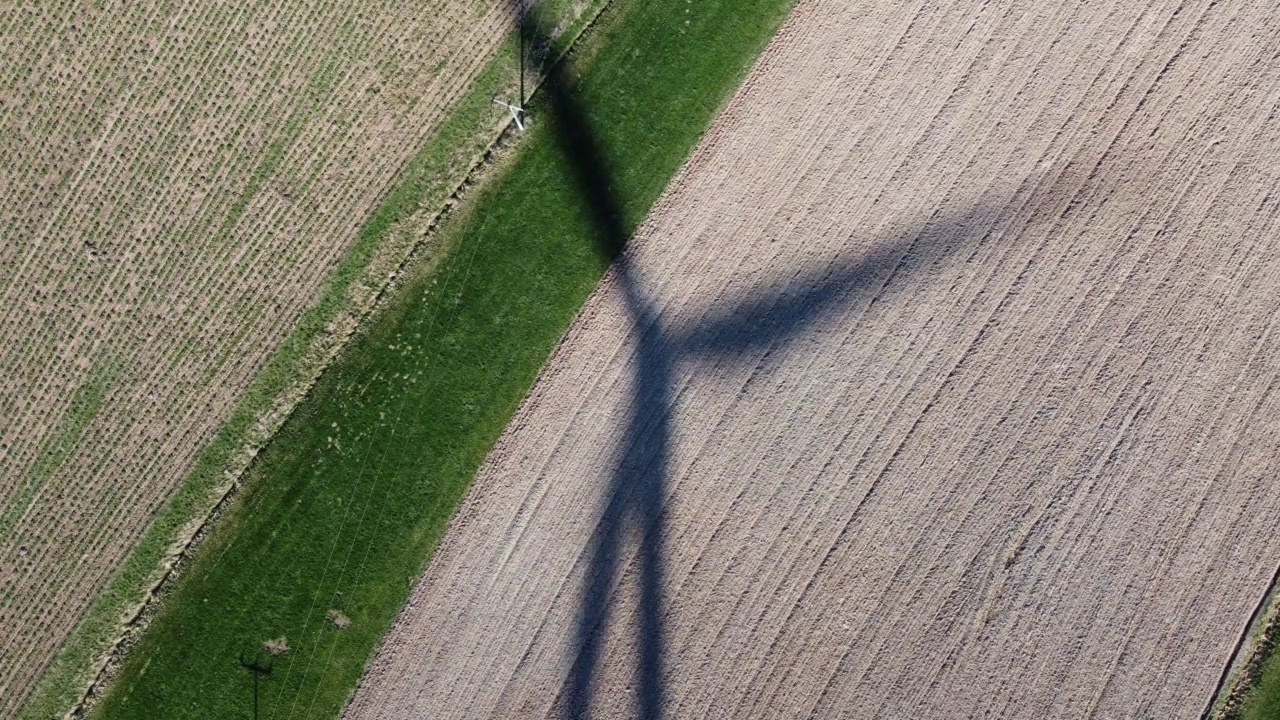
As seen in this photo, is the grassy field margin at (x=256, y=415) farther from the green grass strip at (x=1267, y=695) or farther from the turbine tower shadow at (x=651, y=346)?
the green grass strip at (x=1267, y=695)

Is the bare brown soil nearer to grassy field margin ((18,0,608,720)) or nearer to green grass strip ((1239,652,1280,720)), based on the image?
grassy field margin ((18,0,608,720))

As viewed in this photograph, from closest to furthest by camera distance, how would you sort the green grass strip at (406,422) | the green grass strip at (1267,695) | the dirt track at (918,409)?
the green grass strip at (1267,695) → the dirt track at (918,409) → the green grass strip at (406,422)

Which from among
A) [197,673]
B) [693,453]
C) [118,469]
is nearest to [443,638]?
[197,673]

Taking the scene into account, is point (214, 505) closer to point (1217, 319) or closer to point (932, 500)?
point (932, 500)

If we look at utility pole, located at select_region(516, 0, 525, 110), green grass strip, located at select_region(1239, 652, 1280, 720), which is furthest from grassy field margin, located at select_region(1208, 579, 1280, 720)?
utility pole, located at select_region(516, 0, 525, 110)

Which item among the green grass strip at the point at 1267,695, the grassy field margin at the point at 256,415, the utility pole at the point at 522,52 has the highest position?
the utility pole at the point at 522,52

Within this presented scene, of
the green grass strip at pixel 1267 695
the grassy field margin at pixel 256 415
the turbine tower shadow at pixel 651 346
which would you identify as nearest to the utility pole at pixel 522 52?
the grassy field margin at pixel 256 415
